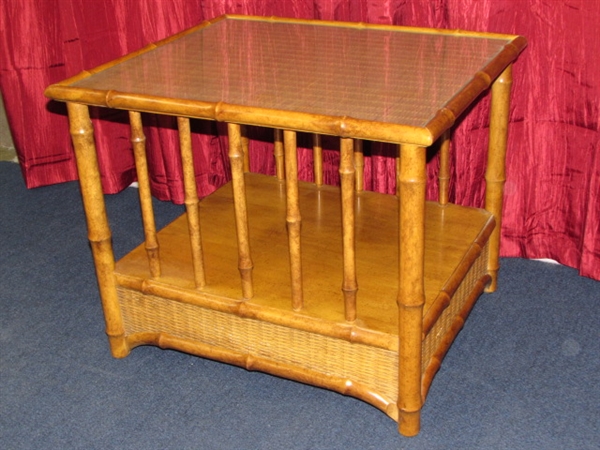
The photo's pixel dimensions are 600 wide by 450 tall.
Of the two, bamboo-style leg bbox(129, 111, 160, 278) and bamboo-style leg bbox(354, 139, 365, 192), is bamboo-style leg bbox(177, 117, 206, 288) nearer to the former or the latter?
bamboo-style leg bbox(129, 111, 160, 278)

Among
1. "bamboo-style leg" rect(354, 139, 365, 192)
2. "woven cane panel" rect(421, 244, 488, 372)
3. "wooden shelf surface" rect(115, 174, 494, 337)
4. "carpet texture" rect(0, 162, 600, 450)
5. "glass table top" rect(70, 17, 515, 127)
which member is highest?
"glass table top" rect(70, 17, 515, 127)

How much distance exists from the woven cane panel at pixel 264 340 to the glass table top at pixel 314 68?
48cm

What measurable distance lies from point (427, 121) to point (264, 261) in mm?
632

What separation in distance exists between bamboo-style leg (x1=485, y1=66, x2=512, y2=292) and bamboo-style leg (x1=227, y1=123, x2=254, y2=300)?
0.64 meters

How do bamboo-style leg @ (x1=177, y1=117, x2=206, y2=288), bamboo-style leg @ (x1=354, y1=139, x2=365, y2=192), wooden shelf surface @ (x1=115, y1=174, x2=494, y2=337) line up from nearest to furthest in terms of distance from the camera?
1. bamboo-style leg @ (x1=177, y1=117, x2=206, y2=288)
2. wooden shelf surface @ (x1=115, y1=174, x2=494, y2=337)
3. bamboo-style leg @ (x1=354, y1=139, x2=365, y2=192)

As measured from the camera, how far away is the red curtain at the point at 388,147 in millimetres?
2088

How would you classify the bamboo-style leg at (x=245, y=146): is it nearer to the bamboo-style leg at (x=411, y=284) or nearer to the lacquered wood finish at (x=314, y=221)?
the lacquered wood finish at (x=314, y=221)

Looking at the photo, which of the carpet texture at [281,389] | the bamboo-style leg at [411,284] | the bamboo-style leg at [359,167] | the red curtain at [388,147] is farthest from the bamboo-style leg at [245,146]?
the bamboo-style leg at [411,284]

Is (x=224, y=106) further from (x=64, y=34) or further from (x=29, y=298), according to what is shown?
(x=64, y=34)

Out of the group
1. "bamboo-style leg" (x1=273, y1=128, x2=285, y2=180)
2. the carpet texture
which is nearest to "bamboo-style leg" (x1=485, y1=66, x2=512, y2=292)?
the carpet texture

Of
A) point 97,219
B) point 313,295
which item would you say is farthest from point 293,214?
point 97,219

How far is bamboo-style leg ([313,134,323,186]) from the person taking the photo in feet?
7.37

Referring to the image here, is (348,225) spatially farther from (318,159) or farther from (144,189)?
(318,159)

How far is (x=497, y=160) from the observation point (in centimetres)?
209
